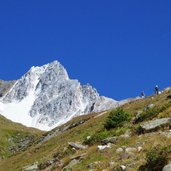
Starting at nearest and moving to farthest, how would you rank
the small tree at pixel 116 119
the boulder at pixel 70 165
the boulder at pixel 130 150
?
the boulder at pixel 130 150
the boulder at pixel 70 165
the small tree at pixel 116 119

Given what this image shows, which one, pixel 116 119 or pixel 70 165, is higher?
pixel 116 119

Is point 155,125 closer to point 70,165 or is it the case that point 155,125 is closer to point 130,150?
point 130,150

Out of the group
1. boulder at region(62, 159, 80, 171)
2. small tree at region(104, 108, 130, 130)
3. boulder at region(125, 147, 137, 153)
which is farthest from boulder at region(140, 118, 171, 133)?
small tree at region(104, 108, 130, 130)

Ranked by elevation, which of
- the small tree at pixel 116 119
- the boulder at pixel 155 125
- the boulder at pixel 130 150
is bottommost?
the boulder at pixel 130 150

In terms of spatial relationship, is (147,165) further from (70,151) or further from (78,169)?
(70,151)

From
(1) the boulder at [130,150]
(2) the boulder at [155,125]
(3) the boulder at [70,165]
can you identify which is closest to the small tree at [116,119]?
(2) the boulder at [155,125]

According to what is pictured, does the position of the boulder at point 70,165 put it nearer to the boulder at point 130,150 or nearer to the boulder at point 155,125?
the boulder at point 130,150

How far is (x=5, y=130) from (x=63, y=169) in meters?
170

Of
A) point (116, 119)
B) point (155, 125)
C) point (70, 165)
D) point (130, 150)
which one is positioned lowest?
point (130, 150)

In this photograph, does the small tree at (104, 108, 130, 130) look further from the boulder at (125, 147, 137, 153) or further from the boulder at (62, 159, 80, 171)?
the boulder at (125, 147, 137, 153)

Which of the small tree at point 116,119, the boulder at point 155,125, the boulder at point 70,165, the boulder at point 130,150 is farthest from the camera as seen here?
the small tree at point 116,119

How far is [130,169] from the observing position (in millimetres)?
18719

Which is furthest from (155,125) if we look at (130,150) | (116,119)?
(116,119)

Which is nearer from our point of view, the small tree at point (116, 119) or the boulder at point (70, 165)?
the boulder at point (70, 165)
